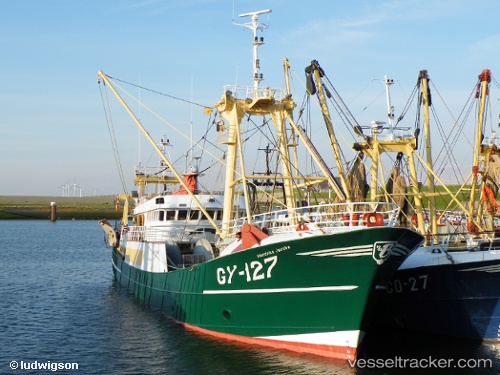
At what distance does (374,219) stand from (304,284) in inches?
→ 101

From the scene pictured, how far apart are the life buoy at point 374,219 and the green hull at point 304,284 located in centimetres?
58

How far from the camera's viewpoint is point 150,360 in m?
18.4

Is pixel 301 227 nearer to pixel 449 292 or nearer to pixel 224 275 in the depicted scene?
pixel 224 275

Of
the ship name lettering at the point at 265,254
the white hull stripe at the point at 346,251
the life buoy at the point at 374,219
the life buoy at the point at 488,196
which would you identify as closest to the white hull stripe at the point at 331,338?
the white hull stripe at the point at 346,251

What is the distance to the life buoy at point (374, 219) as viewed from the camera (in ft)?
56.5

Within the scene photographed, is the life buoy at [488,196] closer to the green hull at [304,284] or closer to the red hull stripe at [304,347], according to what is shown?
the green hull at [304,284]

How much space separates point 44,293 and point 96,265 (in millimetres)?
14600

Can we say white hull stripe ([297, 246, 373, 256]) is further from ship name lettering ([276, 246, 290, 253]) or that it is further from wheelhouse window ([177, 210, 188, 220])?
wheelhouse window ([177, 210, 188, 220])

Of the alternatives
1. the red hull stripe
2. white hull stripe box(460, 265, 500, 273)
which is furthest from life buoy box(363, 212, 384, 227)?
white hull stripe box(460, 265, 500, 273)

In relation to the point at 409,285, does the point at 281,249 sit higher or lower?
higher

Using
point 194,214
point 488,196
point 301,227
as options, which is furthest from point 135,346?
point 488,196

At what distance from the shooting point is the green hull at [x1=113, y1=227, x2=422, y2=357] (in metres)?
17.0

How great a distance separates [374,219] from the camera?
17359 mm

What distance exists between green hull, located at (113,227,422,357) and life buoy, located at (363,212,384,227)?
0.58 meters
